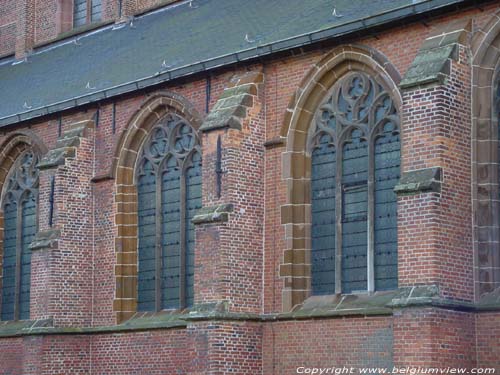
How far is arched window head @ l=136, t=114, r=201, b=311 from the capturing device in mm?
23500

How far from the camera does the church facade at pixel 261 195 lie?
1836cm

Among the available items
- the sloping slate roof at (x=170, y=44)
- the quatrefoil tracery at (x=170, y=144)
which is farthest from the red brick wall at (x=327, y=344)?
the sloping slate roof at (x=170, y=44)

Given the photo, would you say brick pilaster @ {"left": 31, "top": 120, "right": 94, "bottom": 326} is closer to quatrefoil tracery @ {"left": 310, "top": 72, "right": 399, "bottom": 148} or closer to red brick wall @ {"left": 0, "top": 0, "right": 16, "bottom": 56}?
quatrefoil tracery @ {"left": 310, "top": 72, "right": 399, "bottom": 148}

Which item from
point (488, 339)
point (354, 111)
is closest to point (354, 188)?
point (354, 111)

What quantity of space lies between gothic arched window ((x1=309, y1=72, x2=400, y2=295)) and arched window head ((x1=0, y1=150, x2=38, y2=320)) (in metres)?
8.20

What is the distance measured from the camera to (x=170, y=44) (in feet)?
84.2

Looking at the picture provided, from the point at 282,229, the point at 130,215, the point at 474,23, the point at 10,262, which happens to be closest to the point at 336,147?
the point at 282,229

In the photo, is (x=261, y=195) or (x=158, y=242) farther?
(x=158, y=242)

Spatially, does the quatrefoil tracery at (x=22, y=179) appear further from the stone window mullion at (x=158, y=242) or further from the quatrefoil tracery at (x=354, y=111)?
the quatrefoil tracery at (x=354, y=111)

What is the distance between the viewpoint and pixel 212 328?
20.6 m

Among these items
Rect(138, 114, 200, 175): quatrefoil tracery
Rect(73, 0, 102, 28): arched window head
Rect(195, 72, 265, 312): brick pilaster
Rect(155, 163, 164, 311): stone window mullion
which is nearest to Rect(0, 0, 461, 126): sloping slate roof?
Rect(73, 0, 102, 28): arched window head

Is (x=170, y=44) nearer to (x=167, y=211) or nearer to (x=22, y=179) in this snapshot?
(x=167, y=211)

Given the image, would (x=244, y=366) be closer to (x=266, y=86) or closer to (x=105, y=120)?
(x=266, y=86)

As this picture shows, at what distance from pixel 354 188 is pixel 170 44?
6.69 metres
